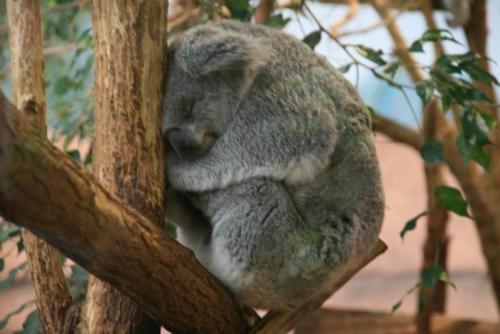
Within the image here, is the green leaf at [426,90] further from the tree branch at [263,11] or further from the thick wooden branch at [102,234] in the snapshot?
the tree branch at [263,11]

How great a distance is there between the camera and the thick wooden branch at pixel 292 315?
2646 mm

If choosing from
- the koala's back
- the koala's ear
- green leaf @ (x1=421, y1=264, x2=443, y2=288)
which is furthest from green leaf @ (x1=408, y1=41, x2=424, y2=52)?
green leaf @ (x1=421, y1=264, x2=443, y2=288)

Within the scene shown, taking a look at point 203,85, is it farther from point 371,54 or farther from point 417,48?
point 417,48

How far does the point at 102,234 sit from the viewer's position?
1909mm

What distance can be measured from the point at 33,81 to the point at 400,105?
5.45m

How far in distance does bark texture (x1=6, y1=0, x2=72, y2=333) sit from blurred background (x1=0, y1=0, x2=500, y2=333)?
0.20 m

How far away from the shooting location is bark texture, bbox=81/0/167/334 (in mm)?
2322

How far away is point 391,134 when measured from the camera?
4.95 metres

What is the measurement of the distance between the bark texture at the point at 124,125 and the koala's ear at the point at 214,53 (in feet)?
0.55

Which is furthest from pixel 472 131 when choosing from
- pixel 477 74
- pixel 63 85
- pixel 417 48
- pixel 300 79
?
pixel 63 85

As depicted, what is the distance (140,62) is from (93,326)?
0.81 meters

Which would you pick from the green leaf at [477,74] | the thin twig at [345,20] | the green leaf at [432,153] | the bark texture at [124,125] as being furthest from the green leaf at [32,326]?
the thin twig at [345,20]

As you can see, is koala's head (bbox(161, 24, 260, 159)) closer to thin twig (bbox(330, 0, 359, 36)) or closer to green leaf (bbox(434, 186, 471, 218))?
green leaf (bbox(434, 186, 471, 218))

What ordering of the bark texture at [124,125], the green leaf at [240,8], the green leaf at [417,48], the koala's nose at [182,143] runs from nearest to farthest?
the bark texture at [124,125]
the koala's nose at [182,143]
the green leaf at [417,48]
the green leaf at [240,8]
